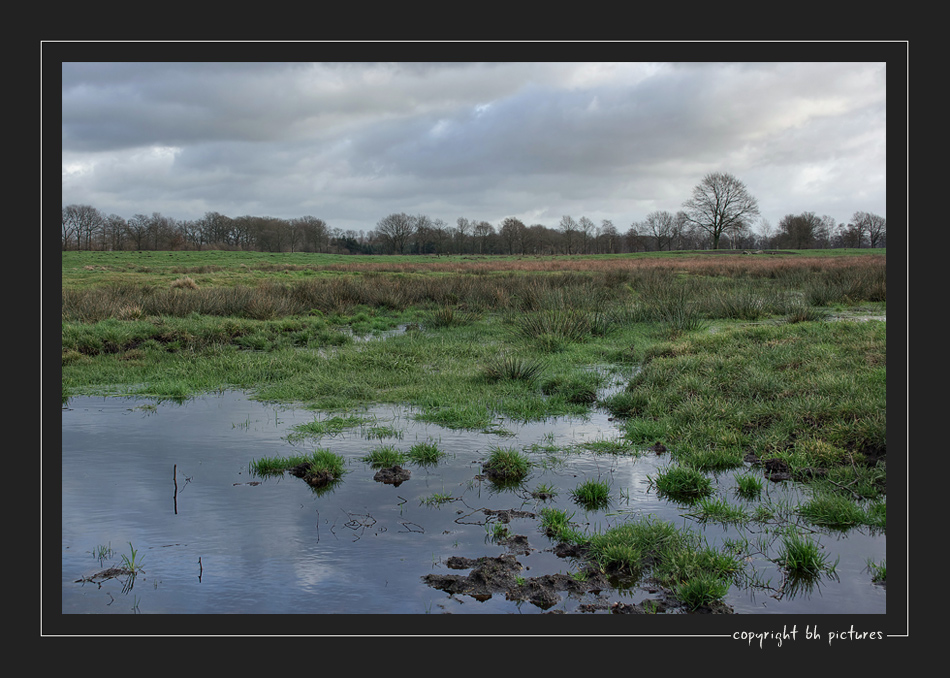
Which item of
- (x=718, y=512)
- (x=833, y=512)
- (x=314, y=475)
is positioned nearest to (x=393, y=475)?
(x=314, y=475)

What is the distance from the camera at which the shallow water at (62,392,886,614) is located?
3.76 meters

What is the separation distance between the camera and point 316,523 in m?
4.78

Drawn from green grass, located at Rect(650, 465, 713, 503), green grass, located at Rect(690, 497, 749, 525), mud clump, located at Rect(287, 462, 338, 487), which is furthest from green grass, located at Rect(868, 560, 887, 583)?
mud clump, located at Rect(287, 462, 338, 487)

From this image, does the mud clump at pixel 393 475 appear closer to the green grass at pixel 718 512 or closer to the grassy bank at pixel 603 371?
the grassy bank at pixel 603 371

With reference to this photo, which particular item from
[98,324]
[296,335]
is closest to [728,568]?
[296,335]

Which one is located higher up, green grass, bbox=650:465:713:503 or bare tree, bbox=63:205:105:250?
bare tree, bbox=63:205:105:250

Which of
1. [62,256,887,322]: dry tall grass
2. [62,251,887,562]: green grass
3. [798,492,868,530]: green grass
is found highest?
[62,256,887,322]: dry tall grass

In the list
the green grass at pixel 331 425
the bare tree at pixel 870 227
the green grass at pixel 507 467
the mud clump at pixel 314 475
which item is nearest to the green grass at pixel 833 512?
the green grass at pixel 507 467

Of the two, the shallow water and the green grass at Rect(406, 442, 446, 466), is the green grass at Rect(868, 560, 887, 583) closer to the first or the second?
the shallow water

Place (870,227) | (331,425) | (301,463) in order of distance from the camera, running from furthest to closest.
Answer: (870,227)
(331,425)
(301,463)

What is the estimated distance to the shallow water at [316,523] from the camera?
376 cm

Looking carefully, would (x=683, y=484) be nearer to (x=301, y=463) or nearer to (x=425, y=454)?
(x=425, y=454)

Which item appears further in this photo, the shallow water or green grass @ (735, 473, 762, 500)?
green grass @ (735, 473, 762, 500)
